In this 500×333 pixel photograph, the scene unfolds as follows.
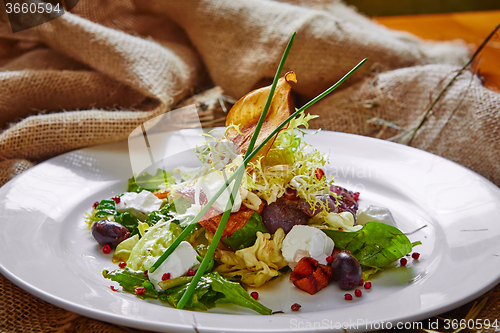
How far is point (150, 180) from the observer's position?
8.04 feet

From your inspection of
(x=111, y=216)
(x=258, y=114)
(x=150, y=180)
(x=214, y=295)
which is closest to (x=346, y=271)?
(x=214, y=295)

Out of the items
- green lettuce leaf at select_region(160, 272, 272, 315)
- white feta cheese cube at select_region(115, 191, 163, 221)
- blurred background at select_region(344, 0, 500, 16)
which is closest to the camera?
green lettuce leaf at select_region(160, 272, 272, 315)

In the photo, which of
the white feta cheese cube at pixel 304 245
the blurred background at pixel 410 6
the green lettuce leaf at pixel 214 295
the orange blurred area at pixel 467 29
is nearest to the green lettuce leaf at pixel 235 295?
the green lettuce leaf at pixel 214 295

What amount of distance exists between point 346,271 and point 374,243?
239mm

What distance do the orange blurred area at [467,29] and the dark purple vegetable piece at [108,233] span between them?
104 inches

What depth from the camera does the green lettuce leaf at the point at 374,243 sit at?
5.82 feet

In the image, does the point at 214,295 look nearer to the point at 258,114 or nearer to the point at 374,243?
the point at 374,243

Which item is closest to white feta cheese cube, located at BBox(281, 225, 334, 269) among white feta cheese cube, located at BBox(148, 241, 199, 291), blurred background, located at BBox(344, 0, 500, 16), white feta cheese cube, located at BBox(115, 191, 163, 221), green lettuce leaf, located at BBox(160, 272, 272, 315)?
green lettuce leaf, located at BBox(160, 272, 272, 315)

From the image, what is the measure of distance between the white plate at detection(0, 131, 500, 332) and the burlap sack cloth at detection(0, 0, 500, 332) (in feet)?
0.97

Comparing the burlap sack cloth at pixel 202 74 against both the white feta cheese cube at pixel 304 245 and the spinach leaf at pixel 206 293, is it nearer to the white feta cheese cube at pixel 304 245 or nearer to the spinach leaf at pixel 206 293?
the spinach leaf at pixel 206 293

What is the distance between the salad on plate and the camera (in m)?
1.64

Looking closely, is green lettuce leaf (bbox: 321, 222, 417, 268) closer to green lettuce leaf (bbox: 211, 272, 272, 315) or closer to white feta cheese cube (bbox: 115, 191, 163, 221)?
green lettuce leaf (bbox: 211, 272, 272, 315)

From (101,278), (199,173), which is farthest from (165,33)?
(101,278)

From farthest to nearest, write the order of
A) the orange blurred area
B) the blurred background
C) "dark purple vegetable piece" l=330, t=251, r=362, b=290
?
1. the blurred background
2. the orange blurred area
3. "dark purple vegetable piece" l=330, t=251, r=362, b=290
